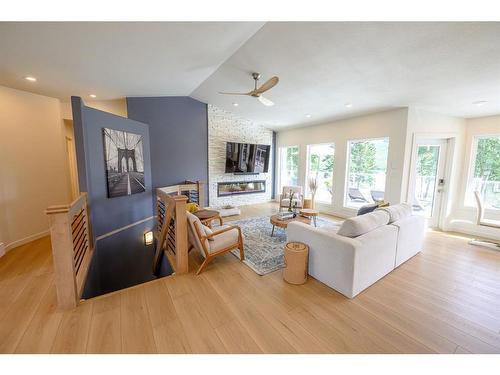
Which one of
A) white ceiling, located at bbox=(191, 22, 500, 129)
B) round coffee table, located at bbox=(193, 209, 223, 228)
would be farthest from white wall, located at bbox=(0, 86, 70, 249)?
white ceiling, located at bbox=(191, 22, 500, 129)

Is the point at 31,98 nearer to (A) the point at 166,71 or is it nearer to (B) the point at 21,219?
(B) the point at 21,219

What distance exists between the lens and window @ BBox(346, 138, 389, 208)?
4800 millimetres

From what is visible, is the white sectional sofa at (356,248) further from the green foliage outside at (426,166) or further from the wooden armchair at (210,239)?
the green foliage outside at (426,166)

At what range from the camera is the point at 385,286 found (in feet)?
7.88

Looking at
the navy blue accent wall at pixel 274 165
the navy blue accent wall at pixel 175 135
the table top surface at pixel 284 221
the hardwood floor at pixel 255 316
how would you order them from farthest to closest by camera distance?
the navy blue accent wall at pixel 274 165, the navy blue accent wall at pixel 175 135, the table top surface at pixel 284 221, the hardwood floor at pixel 255 316

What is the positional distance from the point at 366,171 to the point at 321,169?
1422 millimetres

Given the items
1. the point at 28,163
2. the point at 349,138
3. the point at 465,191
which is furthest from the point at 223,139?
the point at 465,191

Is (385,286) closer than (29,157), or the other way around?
(385,286)

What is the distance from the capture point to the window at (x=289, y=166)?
23.7ft

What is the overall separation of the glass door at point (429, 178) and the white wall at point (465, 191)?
0.39m

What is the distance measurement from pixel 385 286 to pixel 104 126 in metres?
4.70

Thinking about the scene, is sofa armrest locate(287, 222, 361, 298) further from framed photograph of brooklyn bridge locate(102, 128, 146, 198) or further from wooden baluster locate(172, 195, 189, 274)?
framed photograph of brooklyn bridge locate(102, 128, 146, 198)

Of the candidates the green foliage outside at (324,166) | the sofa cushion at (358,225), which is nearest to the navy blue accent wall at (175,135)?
the green foliage outside at (324,166)
